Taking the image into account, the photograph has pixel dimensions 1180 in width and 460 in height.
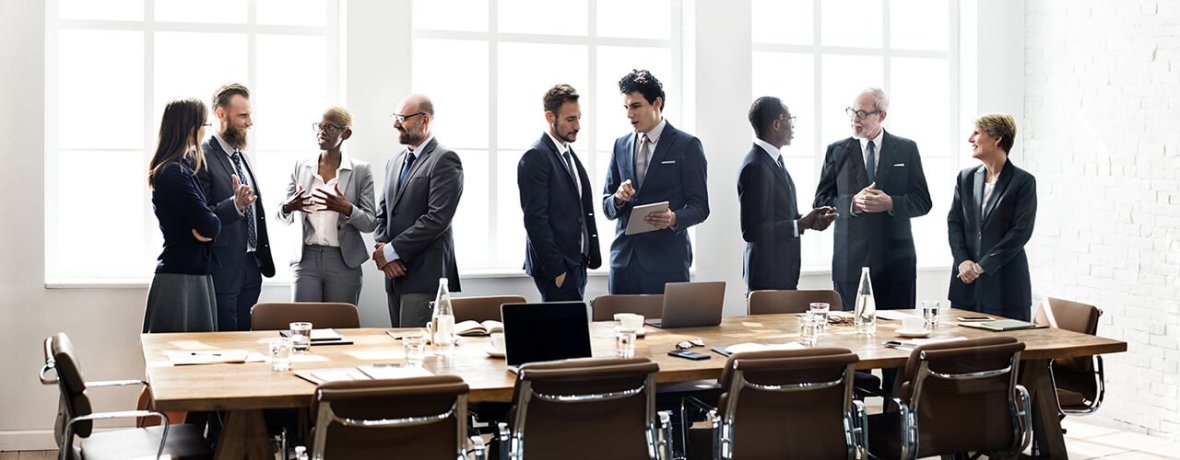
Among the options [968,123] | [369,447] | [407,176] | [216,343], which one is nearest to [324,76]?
[407,176]

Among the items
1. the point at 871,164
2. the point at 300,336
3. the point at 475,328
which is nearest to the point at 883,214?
the point at 871,164

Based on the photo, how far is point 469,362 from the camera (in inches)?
157

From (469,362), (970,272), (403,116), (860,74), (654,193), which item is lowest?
(469,362)

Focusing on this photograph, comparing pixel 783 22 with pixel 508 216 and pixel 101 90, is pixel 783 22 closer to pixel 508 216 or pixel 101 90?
pixel 508 216

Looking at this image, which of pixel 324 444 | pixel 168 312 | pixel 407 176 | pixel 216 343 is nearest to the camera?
pixel 324 444

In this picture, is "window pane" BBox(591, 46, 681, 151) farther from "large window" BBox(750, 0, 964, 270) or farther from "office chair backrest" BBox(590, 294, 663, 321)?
"office chair backrest" BBox(590, 294, 663, 321)

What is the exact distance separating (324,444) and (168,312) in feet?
8.50

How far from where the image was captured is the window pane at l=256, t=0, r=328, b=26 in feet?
21.9

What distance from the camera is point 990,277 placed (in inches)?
258

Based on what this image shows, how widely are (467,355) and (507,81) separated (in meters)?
3.30

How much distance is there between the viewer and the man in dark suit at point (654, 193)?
6316mm

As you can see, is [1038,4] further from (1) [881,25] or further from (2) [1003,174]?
(2) [1003,174]

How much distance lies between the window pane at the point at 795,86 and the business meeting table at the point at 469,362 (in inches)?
104

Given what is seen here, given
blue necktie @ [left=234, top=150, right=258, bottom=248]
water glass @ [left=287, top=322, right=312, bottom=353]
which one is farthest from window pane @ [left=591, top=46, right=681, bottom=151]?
water glass @ [left=287, top=322, right=312, bottom=353]
